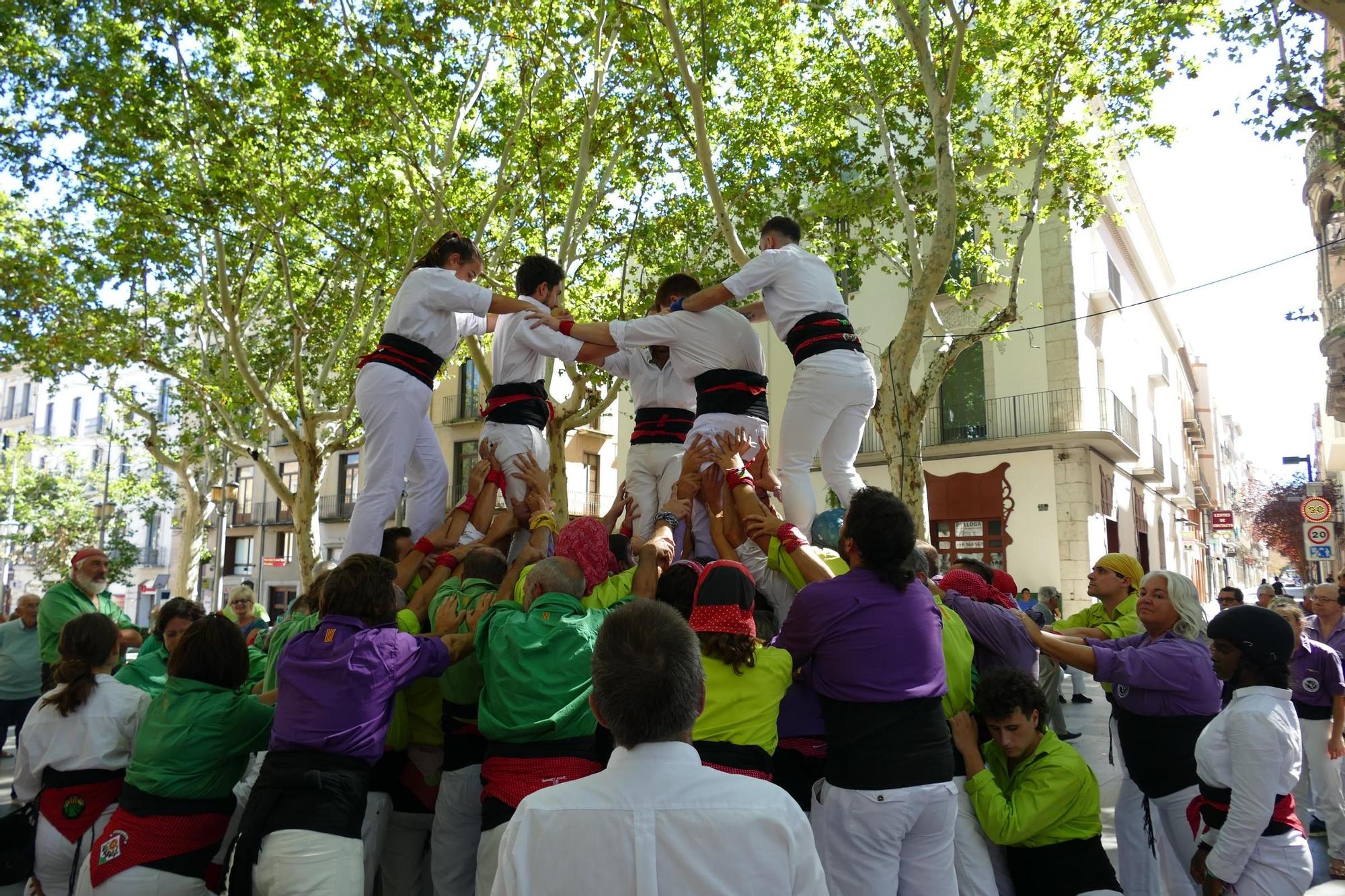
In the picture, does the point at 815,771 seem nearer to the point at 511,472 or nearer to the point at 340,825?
the point at 340,825

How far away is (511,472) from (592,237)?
1087 cm

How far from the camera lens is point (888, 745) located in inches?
140

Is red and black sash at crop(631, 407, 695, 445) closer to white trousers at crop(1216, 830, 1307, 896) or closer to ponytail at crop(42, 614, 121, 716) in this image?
ponytail at crop(42, 614, 121, 716)

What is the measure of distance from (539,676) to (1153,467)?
→ 31.6m

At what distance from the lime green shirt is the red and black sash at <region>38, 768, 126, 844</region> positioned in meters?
3.24

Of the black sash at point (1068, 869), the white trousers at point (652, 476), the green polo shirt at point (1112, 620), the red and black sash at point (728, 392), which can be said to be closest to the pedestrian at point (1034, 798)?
the black sash at point (1068, 869)

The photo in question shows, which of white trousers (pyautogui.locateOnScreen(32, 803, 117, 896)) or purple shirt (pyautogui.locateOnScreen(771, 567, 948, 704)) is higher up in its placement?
purple shirt (pyautogui.locateOnScreen(771, 567, 948, 704))

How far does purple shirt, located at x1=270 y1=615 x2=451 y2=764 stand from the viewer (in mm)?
3697

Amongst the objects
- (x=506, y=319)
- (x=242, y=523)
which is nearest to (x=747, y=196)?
(x=506, y=319)

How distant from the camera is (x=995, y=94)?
14422 millimetres

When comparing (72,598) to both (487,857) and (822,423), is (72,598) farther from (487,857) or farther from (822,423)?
(822,423)

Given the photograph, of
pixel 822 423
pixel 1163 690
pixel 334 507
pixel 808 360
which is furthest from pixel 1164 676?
pixel 334 507

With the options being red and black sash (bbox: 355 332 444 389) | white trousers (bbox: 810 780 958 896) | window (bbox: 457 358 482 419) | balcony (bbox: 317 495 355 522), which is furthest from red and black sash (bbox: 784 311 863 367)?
balcony (bbox: 317 495 355 522)

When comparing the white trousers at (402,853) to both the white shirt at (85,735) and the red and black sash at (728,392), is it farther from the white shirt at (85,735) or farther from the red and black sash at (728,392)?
the red and black sash at (728,392)
